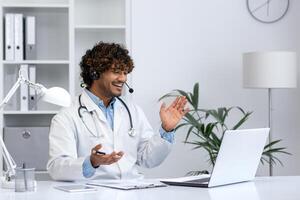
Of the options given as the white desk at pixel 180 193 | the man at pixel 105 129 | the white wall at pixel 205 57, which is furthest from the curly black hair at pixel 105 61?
the white wall at pixel 205 57

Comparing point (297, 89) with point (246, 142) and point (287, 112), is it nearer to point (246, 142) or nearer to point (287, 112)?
point (287, 112)

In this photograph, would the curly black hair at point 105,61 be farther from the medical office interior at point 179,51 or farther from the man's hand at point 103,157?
the medical office interior at point 179,51

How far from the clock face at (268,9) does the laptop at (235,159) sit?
6.86 feet

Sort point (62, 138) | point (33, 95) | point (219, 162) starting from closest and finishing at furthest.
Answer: point (219, 162) < point (62, 138) < point (33, 95)

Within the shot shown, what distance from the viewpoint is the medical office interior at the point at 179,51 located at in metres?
4.41

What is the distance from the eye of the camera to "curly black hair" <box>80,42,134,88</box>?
10.0 feet

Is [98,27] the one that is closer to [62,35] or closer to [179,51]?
[62,35]

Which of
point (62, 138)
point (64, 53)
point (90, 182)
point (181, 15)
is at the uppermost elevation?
point (181, 15)

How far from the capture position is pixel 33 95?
4.21 m

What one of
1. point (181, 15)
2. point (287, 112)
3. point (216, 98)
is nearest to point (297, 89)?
point (287, 112)

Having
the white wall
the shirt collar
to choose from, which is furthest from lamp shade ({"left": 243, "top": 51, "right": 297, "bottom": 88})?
the shirt collar

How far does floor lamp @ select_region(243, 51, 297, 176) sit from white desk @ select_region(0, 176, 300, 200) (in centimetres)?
161

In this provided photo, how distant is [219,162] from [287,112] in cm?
235

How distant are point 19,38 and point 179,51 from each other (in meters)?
1.13
